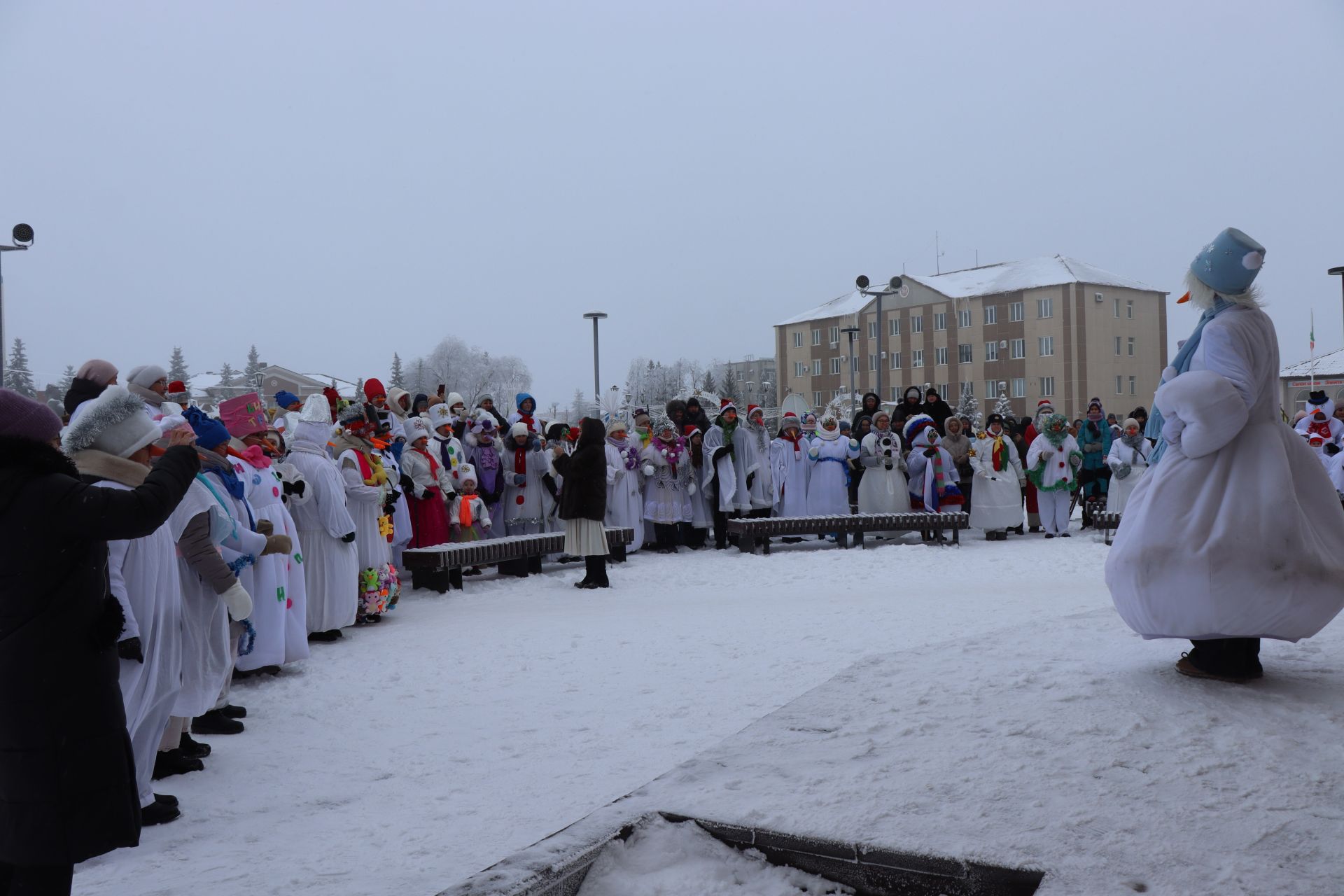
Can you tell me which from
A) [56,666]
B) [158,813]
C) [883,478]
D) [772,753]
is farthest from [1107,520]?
[56,666]

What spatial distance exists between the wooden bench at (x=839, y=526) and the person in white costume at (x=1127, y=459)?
2128mm

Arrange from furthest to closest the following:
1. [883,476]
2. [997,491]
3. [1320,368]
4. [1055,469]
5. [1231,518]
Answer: [1320,368] → [883,476] → [997,491] → [1055,469] → [1231,518]

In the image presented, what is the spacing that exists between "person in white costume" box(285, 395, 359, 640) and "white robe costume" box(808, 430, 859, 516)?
880 cm

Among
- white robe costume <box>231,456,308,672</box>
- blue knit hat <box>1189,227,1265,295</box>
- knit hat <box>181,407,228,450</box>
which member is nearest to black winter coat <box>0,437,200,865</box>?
knit hat <box>181,407,228,450</box>

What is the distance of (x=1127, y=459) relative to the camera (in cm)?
1446

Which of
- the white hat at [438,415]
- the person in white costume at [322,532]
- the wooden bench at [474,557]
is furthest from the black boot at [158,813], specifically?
the white hat at [438,415]

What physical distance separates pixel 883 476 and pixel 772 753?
11.5 m

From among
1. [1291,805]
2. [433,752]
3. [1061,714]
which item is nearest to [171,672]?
[433,752]

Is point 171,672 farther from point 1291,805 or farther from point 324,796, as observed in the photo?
point 1291,805

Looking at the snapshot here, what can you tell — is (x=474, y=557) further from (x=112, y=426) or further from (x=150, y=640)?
(x=112, y=426)

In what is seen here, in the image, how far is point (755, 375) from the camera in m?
102

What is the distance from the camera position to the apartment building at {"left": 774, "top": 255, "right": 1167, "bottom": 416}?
182 ft

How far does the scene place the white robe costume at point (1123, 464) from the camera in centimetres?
1447

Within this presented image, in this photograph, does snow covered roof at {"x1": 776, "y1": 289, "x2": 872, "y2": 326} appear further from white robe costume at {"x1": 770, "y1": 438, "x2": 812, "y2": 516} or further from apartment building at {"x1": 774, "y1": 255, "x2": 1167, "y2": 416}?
white robe costume at {"x1": 770, "y1": 438, "x2": 812, "y2": 516}
